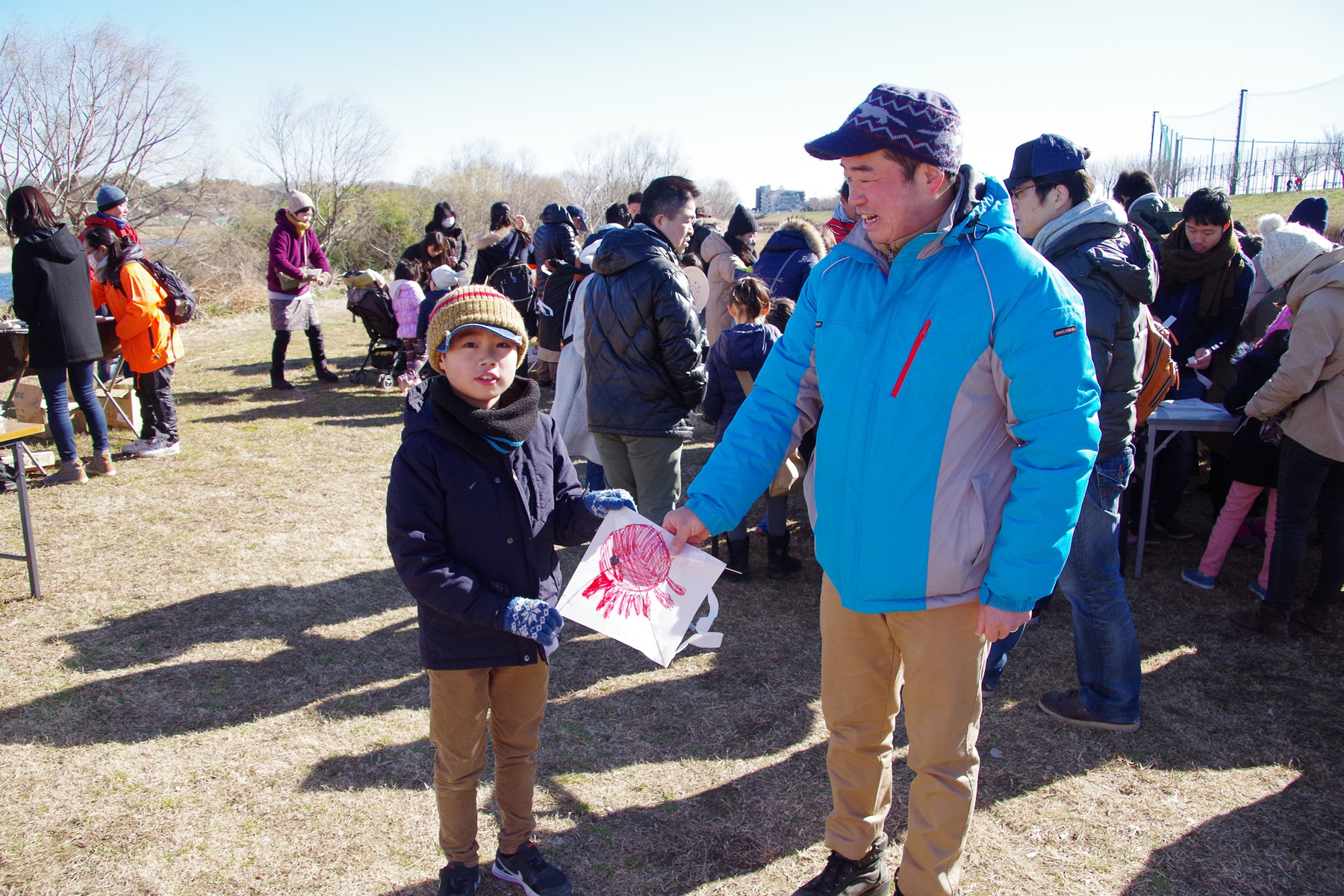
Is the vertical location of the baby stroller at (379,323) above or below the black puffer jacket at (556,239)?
below

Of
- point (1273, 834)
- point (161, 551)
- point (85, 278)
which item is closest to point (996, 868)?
point (1273, 834)

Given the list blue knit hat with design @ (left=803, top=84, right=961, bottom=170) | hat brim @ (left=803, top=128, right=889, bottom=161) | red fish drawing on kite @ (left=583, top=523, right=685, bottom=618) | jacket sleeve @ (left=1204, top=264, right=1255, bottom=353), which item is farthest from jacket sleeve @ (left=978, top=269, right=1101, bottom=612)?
jacket sleeve @ (left=1204, top=264, right=1255, bottom=353)

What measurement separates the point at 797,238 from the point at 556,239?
2984mm

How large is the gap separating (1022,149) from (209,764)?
3978 millimetres

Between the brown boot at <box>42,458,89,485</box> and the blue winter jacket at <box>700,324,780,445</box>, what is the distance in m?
5.09

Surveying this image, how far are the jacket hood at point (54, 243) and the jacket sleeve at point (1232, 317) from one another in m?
7.87

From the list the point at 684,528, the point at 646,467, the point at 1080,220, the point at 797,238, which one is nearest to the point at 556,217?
the point at 797,238

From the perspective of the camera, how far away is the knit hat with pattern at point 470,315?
2.14 meters

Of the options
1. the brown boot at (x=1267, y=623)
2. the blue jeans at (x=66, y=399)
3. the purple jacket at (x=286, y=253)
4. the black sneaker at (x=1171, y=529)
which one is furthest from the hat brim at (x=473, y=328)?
the purple jacket at (x=286, y=253)

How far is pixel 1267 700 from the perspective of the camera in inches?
137

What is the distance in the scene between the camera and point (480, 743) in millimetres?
2307

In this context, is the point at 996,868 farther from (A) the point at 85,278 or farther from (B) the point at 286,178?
(B) the point at 286,178

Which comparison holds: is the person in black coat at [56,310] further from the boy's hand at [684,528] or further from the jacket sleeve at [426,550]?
the boy's hand at [684,528]

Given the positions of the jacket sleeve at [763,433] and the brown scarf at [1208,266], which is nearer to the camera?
the jacket sleeve at [763,433]
